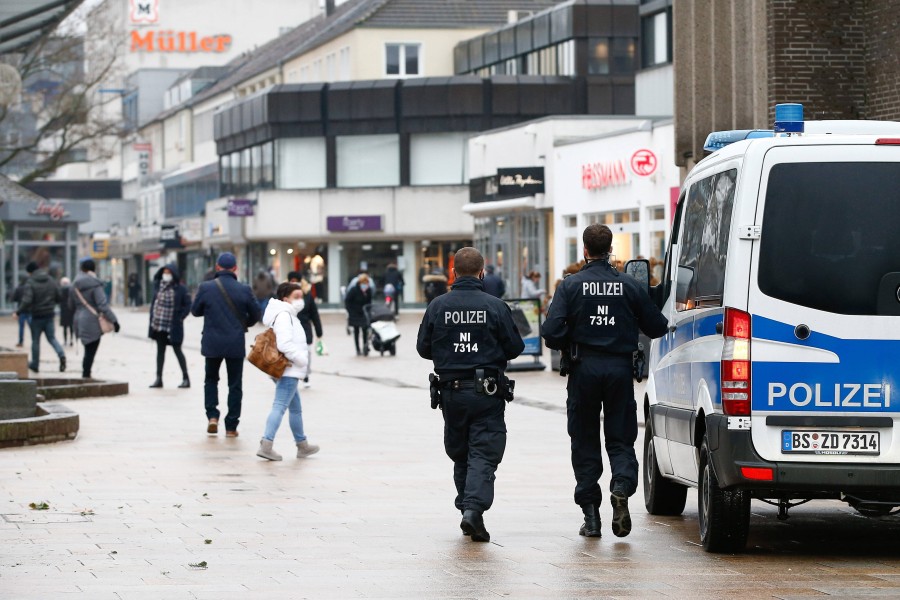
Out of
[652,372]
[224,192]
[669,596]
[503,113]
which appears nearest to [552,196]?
[503,113]

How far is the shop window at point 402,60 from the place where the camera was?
7575 cm

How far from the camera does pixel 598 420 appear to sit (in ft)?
33.9

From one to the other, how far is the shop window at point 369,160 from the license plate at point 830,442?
210 ft

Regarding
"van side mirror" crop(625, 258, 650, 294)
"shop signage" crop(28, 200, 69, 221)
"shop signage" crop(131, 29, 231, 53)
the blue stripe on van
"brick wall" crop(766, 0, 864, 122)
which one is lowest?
the blue stripe on van

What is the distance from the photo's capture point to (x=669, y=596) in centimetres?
822

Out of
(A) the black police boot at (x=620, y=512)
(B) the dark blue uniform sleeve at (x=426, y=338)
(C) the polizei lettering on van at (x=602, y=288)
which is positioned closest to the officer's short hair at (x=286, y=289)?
(B) the dark blue uniform sleeve at (x=426, y=338)

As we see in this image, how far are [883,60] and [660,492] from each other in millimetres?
13605

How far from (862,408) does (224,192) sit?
7562cm

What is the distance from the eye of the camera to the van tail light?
29.8ft

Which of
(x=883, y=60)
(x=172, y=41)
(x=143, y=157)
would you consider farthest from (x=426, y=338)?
(x=172, y=41)

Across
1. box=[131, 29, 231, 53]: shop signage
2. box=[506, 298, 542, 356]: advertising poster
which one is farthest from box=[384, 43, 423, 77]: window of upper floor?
box=[506, 298, 542, 356]: advertising poster

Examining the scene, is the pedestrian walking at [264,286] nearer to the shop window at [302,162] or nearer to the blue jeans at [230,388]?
the blue jeans at [230,388]

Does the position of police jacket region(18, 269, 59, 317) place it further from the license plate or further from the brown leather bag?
the license plate

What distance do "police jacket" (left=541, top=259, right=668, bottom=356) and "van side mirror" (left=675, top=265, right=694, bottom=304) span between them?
0.56 ft
